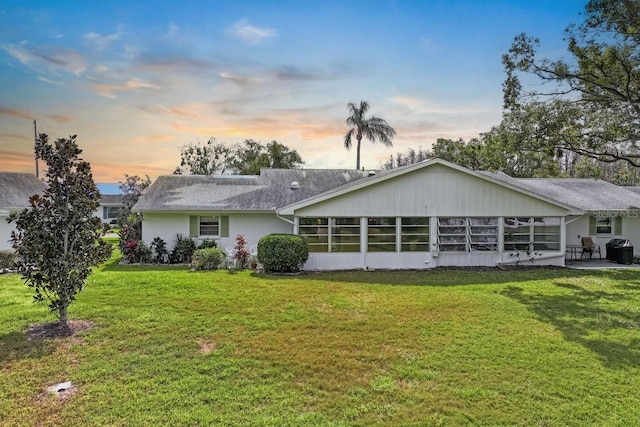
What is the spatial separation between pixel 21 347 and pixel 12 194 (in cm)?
1815

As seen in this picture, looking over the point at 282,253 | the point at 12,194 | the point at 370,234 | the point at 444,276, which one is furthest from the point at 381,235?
the point at 12,194

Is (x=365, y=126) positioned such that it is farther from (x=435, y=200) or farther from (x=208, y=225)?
(x=208, y=225)

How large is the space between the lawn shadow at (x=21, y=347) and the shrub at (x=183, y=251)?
9.14 m

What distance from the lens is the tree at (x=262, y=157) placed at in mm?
39312

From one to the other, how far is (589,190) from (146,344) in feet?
76.9

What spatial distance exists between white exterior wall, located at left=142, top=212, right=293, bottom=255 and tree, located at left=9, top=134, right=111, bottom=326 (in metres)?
8.67

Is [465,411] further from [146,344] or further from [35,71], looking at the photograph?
[35,71]

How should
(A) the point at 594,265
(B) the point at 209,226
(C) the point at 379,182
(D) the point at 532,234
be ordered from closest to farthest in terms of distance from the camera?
(C) the point at 379,182, (D) the point at 532,234, (A) the point at 594,265, (B) the point at 209,226

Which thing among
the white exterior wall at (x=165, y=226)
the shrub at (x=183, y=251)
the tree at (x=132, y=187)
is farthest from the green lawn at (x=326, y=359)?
the tree at (x=132, y=187)

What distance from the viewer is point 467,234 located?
15.5 m

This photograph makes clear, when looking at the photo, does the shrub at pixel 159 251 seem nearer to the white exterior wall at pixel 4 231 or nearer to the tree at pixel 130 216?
the tree at pixel 130 216

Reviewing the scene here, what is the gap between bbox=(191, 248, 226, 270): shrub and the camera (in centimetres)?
1444

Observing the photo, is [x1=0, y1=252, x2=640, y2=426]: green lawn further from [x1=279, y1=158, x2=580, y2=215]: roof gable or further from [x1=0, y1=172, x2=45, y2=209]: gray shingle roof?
[x1=0, y1=172, x2=45, y2=209]: gray shingle roof

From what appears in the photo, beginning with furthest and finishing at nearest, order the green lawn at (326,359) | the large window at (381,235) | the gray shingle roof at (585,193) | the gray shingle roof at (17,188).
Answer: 1. the gray shingle roof at (17,188)
2. the gray shingle roof at (585,193)
3. the large window at (381,235)
4. the green lawn at (326,359)
